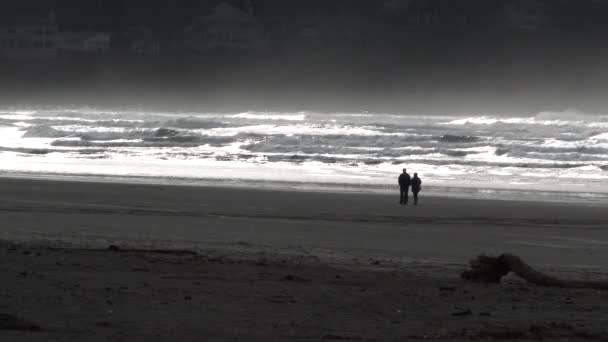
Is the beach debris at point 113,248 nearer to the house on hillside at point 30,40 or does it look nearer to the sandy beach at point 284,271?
the sandy beach at point 284,271

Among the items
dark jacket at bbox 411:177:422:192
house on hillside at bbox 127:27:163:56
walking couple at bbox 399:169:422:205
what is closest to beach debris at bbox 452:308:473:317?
walking couple at bbox 399:169:422:205

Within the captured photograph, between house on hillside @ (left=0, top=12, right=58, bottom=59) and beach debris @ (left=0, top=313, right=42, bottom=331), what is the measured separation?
91109 mm

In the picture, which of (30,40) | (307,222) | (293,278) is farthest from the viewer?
(30,40)

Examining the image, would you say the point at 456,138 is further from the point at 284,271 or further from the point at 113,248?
the point at 284,271

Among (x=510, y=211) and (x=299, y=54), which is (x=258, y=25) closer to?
(x=299, y=54)

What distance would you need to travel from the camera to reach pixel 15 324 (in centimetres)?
586

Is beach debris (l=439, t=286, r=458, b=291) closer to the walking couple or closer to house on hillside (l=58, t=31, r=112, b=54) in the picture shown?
the walking couple

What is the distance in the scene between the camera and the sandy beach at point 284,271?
625 cm

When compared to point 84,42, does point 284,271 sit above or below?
below

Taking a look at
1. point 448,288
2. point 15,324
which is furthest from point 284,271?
point 15,324

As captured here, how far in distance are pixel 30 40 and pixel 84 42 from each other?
4617mm

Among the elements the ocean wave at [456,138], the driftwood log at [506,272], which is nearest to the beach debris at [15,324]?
the driftwood log at [506,272]

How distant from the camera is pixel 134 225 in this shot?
1288 centimetres

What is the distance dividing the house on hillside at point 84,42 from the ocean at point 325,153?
4447cm
